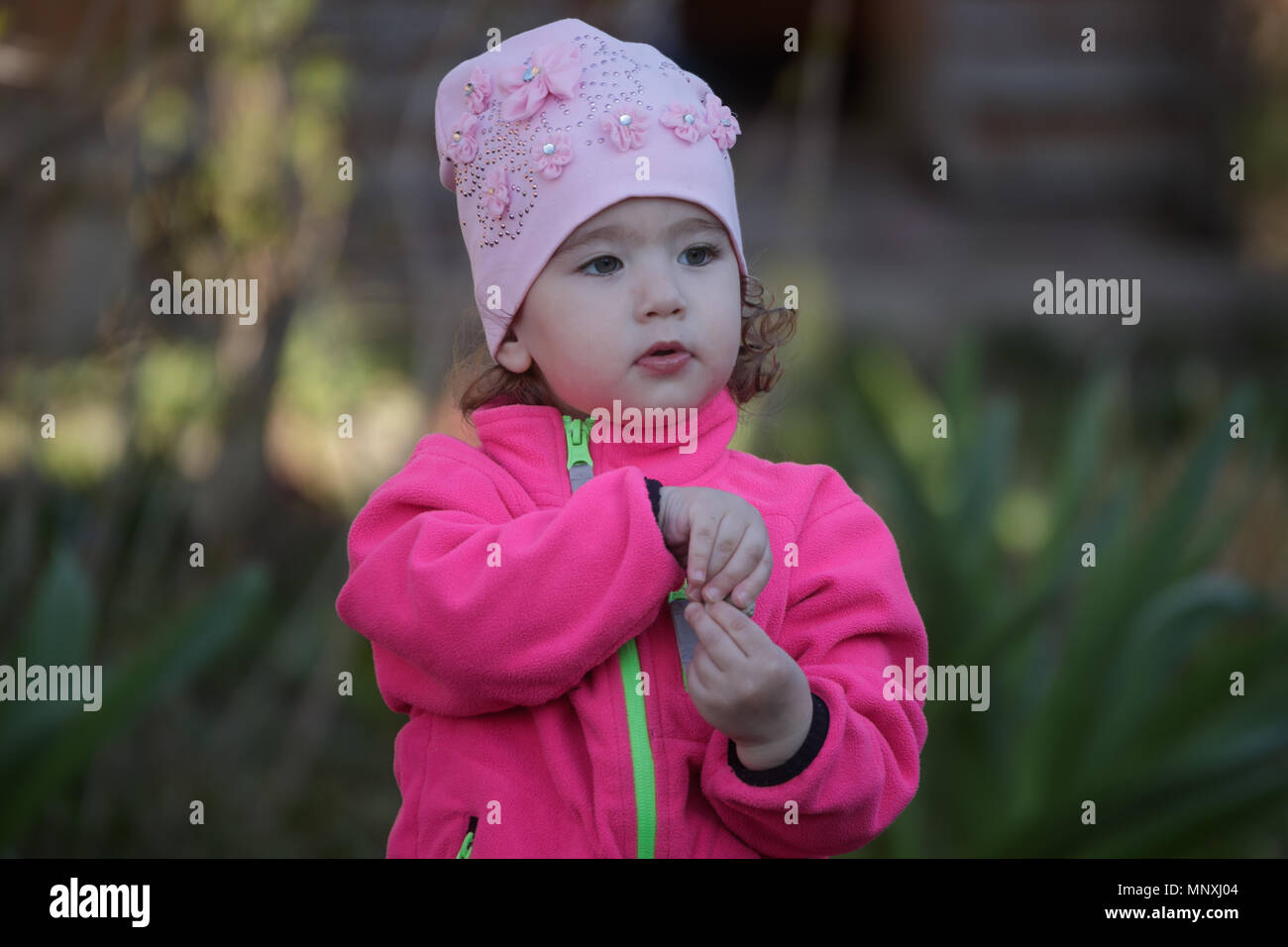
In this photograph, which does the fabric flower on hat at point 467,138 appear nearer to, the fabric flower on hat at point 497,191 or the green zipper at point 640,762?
the fabric flower on hat at point 497,191

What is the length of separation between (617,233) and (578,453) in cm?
17

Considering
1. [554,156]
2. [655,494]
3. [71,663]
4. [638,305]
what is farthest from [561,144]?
[71,663]

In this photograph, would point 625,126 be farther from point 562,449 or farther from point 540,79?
point 562,449

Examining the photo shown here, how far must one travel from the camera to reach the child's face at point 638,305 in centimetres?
99

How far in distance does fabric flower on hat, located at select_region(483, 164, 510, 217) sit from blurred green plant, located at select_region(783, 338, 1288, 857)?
1.34 metres

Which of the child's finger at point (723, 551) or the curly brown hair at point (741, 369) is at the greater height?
the curly brown hair at point (741, 369)

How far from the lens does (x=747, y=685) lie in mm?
890

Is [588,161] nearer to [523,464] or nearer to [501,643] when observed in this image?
[523,464]

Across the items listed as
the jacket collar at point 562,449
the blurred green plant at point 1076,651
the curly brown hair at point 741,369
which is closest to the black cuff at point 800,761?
the jacket collar at point 562,449

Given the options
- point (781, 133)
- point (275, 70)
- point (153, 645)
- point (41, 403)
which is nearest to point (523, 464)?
point (153, 645)

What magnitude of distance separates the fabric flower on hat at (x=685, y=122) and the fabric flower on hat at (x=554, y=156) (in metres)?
0.07

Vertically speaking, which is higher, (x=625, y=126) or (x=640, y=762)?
(x=625, y=126)

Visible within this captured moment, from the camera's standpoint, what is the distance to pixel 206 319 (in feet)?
8.88

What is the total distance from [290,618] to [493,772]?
2077mm
